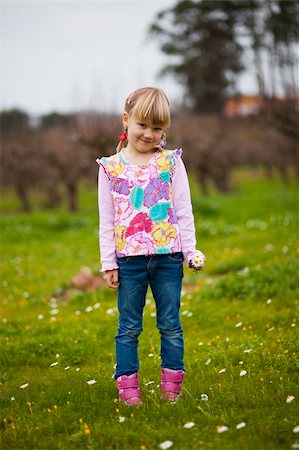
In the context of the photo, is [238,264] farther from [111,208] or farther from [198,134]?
[198,134]

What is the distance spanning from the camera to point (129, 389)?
4648 millimetres

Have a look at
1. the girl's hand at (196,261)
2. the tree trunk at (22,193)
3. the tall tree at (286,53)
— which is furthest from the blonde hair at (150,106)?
the tree trunk at (22,193)

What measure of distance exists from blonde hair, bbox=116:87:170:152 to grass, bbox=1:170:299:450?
2210 mm

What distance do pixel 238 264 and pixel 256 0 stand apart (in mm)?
39657

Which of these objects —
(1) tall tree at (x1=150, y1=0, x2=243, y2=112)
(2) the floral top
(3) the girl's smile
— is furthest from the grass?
(1) tall tree at (x1=150, y1=0, x2=243, y2=112)

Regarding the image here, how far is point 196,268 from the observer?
4457 millimetres

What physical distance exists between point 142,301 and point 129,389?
0.71 meters

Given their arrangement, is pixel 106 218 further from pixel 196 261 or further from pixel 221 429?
pixel 221 429

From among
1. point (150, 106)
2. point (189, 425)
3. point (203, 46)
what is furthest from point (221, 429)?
point (203, 46)

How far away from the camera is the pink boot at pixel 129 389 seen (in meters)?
4.62

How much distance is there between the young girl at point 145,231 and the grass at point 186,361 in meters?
0.40

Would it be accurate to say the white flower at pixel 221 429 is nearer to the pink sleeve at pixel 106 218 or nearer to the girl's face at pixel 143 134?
the pink sleeve at pixel 106 218

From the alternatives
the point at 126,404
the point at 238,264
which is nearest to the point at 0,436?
the point at 126,404

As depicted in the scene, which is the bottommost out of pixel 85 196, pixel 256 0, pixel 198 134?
pixel 85 196
